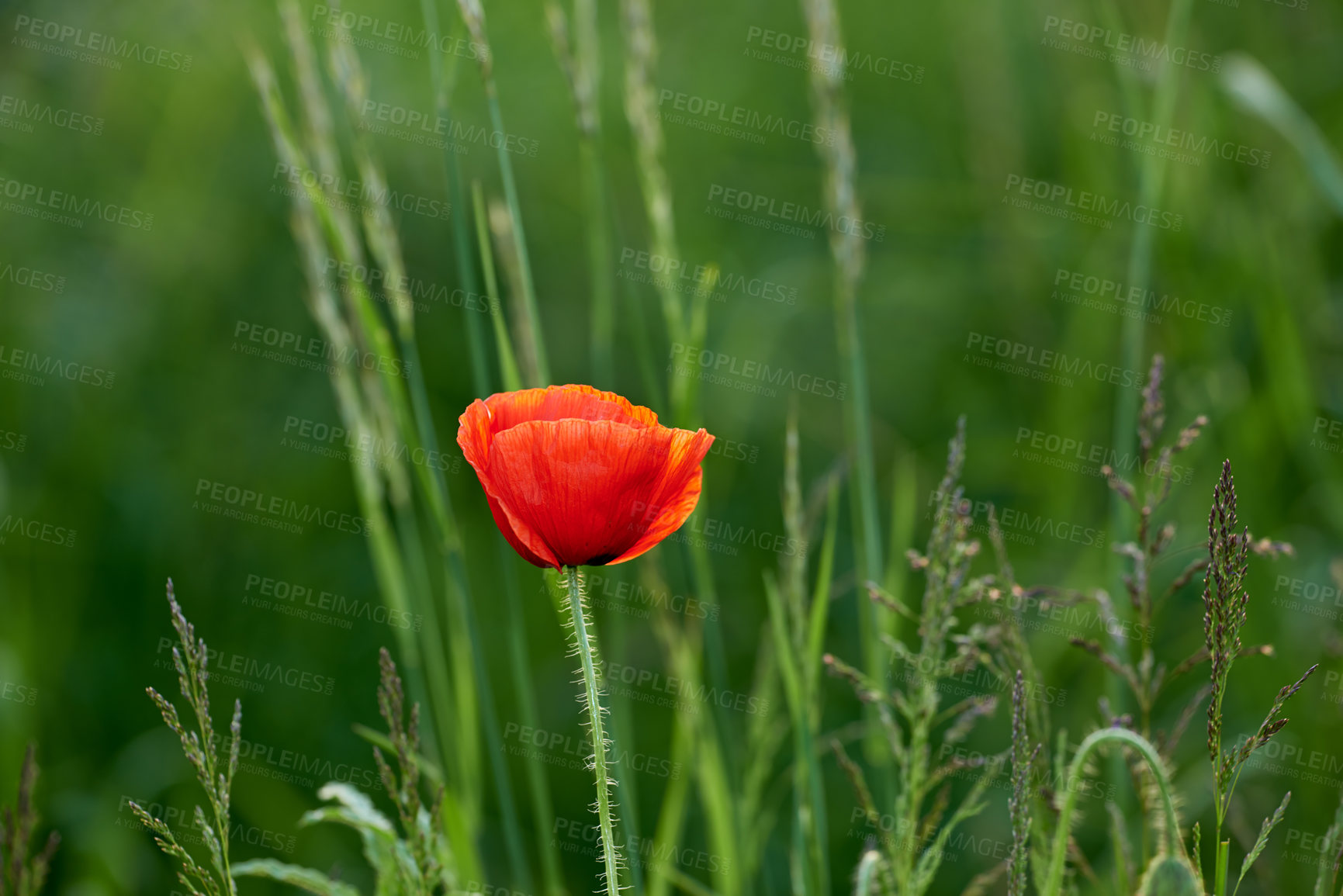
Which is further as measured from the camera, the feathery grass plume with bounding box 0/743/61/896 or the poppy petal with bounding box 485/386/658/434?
the feathery grass plume with bounding box 0/743/61/896

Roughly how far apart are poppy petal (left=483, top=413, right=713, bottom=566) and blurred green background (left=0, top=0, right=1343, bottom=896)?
121cm

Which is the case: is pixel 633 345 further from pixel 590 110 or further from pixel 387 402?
pixel 590 110

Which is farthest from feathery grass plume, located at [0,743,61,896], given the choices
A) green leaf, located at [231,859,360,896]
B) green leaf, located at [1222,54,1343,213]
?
green leaf, located at [1222,54,1343,213]

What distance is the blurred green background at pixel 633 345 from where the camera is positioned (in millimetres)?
2211

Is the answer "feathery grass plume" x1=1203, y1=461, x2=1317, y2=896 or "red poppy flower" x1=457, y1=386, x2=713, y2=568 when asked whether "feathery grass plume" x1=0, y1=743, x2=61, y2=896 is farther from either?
"feathery grass plume" x1=1203, y1=461, x2=1317, y2=896

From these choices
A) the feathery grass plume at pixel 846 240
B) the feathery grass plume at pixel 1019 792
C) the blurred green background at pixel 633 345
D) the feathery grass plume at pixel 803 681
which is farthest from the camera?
the blurred green background at pixel 633 345

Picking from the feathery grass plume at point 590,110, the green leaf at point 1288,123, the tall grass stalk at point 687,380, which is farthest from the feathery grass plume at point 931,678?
the green leaf at point 1288,123

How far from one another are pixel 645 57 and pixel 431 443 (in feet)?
2.08

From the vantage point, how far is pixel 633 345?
3.00 m

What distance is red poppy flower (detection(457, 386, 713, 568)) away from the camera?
2.87 feet

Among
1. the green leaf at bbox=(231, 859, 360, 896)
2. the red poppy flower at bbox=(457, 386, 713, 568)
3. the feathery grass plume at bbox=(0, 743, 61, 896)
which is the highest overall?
the red poppy flower at bbox=(457, 386, 713, 568)

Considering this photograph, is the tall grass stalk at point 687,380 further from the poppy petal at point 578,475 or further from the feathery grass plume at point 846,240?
the poppy petal at point 578,475

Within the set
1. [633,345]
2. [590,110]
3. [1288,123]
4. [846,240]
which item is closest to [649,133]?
[590,110]

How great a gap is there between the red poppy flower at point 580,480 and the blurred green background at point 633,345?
119 cm
